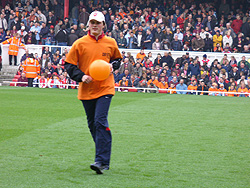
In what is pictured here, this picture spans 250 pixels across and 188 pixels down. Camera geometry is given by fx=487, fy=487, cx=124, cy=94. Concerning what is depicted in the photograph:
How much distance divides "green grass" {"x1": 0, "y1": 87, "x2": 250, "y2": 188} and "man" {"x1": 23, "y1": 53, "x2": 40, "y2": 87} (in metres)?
11.3

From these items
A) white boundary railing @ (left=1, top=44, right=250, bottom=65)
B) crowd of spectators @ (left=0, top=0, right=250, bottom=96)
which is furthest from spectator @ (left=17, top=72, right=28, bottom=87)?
white boundary railing @ (left=1, top=44, right=250, bottom=65)

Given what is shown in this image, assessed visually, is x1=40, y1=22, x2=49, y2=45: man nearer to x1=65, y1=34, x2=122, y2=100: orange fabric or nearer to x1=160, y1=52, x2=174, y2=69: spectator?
x1=160, y1=52, x2=174, y2=69: spectator

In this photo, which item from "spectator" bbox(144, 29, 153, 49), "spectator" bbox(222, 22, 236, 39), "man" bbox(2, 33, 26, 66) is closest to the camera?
"spectator" bbox(222, 22, 236, 39)

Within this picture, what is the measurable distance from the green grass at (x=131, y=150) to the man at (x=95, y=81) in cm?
37

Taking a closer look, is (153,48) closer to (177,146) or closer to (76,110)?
(76,110)

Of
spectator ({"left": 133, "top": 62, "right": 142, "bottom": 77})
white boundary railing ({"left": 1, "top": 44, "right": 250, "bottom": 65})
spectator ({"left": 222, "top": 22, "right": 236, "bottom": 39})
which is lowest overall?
spectator ({"left": 133, "top": 62, "right": 142, "bottom": 77})

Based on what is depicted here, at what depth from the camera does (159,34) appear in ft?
83.7

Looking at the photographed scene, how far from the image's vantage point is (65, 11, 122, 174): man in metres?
5.68

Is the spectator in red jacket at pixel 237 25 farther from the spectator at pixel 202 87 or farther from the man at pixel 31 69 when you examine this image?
the man at pixel 31 69

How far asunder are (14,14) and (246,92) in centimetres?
1506

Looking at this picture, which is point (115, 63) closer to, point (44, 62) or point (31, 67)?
point (31, 67)

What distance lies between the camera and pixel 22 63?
996 inches

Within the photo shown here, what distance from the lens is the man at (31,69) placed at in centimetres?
2373

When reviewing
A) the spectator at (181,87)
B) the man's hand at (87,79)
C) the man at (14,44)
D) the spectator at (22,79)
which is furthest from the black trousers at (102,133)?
the man at (14,44)
